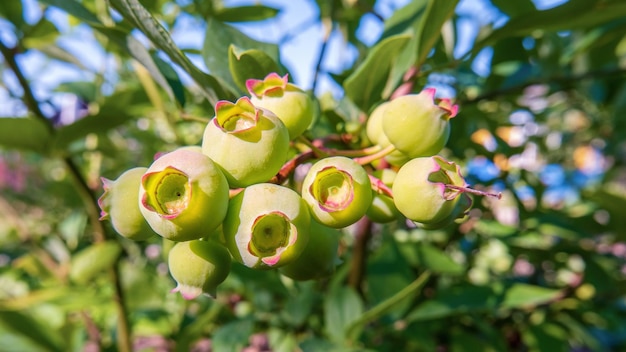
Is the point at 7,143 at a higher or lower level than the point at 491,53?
higher

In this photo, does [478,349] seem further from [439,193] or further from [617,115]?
[439,193]

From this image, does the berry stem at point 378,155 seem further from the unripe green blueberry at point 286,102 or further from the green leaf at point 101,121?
the green leaf at point 101,121

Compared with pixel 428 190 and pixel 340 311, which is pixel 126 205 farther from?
pixel 340 311

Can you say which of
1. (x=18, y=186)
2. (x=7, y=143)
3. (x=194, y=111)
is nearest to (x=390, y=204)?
(x=7, y=143)

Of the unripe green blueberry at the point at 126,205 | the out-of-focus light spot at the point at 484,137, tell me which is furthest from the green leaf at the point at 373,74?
the out-of-focus light spot at the point at 484,137

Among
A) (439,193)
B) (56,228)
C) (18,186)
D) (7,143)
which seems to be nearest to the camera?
(439,193)

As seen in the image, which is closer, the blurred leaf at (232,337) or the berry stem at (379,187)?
the berry stem at (379,187)

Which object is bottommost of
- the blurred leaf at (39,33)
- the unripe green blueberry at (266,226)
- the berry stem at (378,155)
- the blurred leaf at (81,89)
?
the blurred leaf at (81,89)
